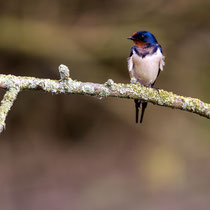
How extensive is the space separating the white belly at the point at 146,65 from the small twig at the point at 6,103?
1358mm

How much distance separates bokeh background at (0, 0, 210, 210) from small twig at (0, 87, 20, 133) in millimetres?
2709

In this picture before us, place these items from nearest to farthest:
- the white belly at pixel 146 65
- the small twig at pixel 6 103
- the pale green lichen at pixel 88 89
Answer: the small twig at pixel 6 103 → the pale green lichen at pixel 88 89 → the white belly at pixel 146 65

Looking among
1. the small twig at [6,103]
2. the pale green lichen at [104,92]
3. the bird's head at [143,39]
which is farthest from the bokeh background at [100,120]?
the small twig at [6,103]

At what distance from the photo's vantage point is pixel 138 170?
15.9ft

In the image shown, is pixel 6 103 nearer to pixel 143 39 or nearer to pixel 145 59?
pixel 145 59

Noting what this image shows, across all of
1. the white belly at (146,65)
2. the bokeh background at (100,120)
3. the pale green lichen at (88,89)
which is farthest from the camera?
the bokeh background at (100,120)

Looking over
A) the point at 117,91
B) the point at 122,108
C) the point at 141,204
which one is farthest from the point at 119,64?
the point at 117,91

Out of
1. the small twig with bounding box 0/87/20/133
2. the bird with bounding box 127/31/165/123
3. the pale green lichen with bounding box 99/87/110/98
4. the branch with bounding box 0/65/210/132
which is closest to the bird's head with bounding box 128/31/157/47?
the bird with bounding box 127/31/165/123

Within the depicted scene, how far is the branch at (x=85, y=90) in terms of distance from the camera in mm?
1521

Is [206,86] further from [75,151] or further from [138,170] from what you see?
[75,151]

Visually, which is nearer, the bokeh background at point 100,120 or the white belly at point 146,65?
the white belly at point 146,65

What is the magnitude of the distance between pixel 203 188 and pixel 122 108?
1.21 m

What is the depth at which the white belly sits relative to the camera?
277cm

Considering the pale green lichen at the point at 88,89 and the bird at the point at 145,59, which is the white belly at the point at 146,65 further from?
the pale green lichen at the point at 88,89
